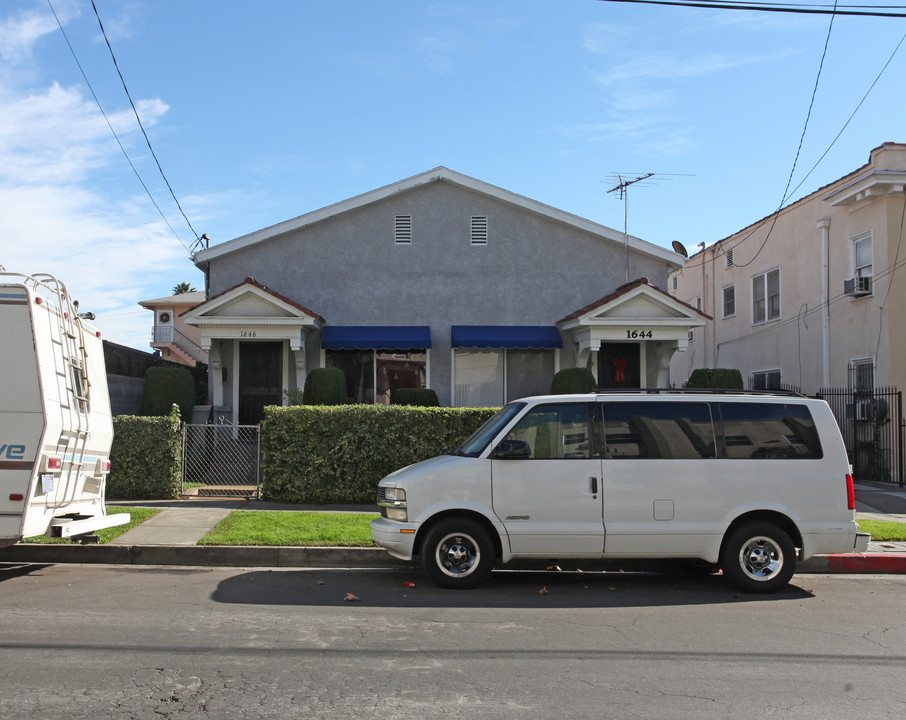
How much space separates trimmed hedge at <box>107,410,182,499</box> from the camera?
13.4 m

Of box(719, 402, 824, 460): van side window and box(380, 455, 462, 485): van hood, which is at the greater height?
box(719, 402, 824, 460): van side window

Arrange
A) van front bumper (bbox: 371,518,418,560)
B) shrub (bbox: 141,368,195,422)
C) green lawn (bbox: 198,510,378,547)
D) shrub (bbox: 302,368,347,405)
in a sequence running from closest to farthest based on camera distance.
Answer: van front bumper (bbox: 371,518,418,560), green lawn (bbox: 198,510,378,547), shrub (bbox: 302,368,347,405), shrub (bbox: 141,368,195,422)

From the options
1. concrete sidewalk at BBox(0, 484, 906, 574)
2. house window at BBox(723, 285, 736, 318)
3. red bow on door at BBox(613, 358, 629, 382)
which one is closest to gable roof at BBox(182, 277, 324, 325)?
red bow on door at BBox(613, 358, 629, 382)

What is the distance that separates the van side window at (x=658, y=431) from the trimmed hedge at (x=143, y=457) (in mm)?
7969

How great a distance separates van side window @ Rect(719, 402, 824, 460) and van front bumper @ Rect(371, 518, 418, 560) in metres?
3.34

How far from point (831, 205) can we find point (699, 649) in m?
17.2

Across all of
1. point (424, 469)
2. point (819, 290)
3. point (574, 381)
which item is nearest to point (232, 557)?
Answer: point (424, 469)

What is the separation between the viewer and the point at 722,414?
8.65 meters

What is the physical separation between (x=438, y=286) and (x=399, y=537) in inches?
450

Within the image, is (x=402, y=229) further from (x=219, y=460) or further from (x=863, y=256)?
(x=863, y=256)

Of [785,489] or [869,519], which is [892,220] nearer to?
[869,519]

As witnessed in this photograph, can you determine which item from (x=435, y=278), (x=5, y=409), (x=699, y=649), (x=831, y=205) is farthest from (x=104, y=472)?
(x=831, y=205)

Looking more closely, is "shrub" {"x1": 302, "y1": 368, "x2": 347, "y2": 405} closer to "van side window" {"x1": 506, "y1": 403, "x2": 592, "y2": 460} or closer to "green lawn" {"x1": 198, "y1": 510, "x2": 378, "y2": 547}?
"green lawn" {"x1": 198, "y1": 510, "x2": 378, "y2": 547}

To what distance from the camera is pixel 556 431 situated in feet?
28.0
